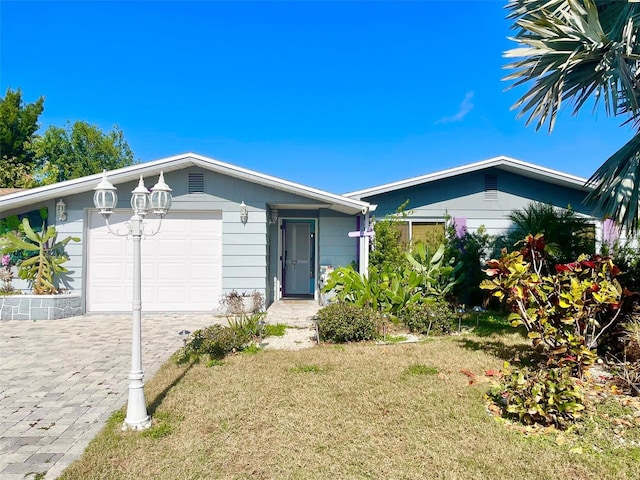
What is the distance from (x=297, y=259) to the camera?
11.8 meters

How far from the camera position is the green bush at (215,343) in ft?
18.3

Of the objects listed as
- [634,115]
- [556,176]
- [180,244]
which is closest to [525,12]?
[634,115]

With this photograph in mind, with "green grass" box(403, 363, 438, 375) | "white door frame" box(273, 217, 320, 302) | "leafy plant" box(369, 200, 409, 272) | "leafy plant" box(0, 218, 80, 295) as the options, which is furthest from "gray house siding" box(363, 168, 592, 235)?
"leafy plant" box(0, 218, 80, 295)

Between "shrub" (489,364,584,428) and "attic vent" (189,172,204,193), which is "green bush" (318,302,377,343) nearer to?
"shrub" (489,364,584,428)

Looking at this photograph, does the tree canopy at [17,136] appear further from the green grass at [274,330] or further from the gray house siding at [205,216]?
the green grass at [274,330]

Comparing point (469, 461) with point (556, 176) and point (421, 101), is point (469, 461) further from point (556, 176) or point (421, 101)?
point (421, 101)

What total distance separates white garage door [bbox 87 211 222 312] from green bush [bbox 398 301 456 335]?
474 centimetres

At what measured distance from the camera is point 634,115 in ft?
18.5

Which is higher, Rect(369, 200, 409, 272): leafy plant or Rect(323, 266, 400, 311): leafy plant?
Rect(369, 200, 409, 272): leafy plant

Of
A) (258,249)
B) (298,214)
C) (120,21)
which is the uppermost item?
(120,21)

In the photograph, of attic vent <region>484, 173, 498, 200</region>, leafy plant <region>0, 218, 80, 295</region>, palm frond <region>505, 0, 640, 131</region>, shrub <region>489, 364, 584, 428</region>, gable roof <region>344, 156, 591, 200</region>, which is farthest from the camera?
attic vent <region>484, 173, 498, 200</region>

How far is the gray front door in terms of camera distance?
1170 centimetres

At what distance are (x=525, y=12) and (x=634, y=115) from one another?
238 centimetres

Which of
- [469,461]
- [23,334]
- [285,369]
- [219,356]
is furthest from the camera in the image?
[23,334]
